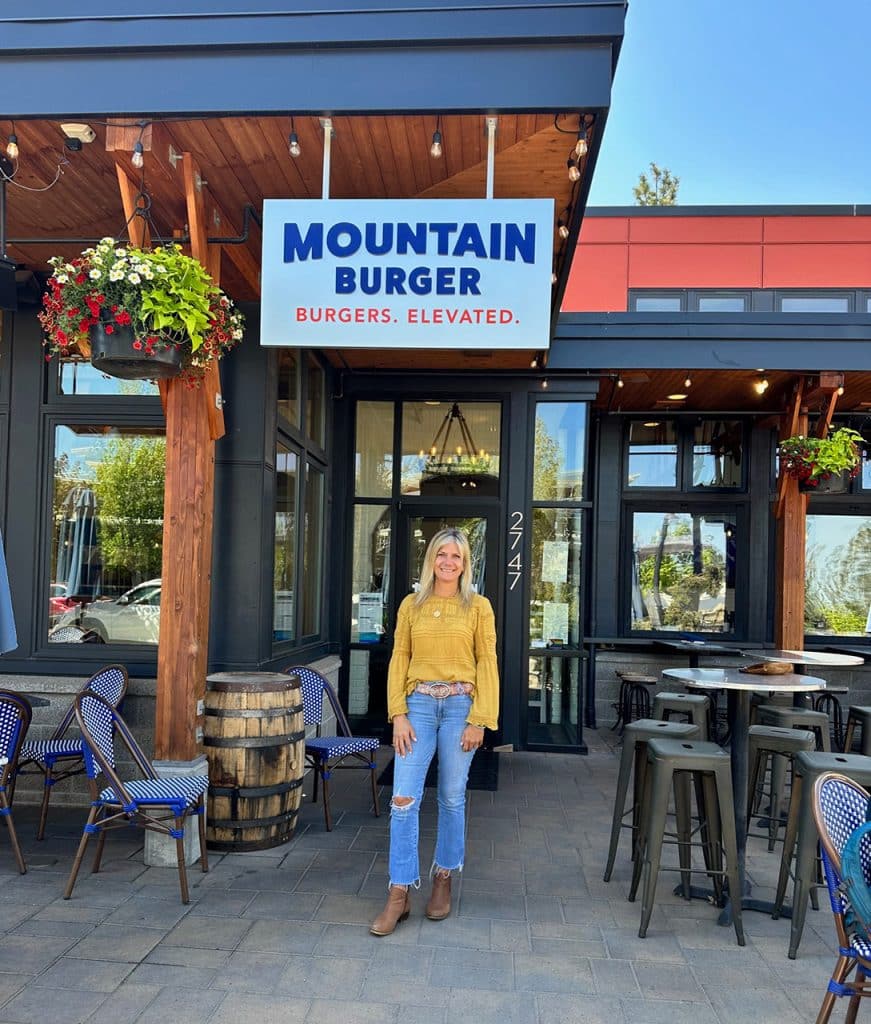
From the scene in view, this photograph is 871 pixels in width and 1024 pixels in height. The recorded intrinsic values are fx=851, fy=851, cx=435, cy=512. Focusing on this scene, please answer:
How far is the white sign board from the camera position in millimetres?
3539

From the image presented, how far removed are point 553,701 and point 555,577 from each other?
1079 millimetres

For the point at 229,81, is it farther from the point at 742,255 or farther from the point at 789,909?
the point at 742,255

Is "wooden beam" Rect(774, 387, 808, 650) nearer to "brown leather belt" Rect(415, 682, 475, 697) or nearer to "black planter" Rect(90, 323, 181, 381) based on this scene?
"brown leather belt" Rect(415, 682, 475, 697)

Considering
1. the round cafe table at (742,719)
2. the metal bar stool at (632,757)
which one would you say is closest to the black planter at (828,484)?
the round cafe table at (742,719)

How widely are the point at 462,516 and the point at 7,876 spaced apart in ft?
14.5

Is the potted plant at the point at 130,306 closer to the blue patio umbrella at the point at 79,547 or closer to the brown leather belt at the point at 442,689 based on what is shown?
the brown leather belt at the point at 442,689

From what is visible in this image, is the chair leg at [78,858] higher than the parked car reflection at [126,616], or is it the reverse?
the parked car reflection at [126,616]

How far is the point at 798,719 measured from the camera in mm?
5203

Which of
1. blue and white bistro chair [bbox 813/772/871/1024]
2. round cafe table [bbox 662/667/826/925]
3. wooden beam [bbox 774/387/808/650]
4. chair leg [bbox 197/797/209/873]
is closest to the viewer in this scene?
blue and white bistro chair [bbox 813/772/871/1024]

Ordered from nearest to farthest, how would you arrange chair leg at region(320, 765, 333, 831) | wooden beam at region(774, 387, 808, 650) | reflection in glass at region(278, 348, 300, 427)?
chair leg at region(320, 765, 333, 831) < reflection in glass at region(278, 348, 300, 427) < wooden beam at region(774, 387, 808, 650)

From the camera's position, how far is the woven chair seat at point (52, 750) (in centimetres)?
465

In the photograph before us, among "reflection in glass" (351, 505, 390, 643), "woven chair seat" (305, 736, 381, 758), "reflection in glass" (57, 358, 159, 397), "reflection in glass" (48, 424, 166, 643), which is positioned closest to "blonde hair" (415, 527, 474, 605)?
"woven chair seat" (305, 736, 381, 758)

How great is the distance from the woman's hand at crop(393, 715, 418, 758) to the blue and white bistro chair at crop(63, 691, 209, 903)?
3.44 ft

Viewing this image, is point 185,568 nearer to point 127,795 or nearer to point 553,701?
point 127,795
